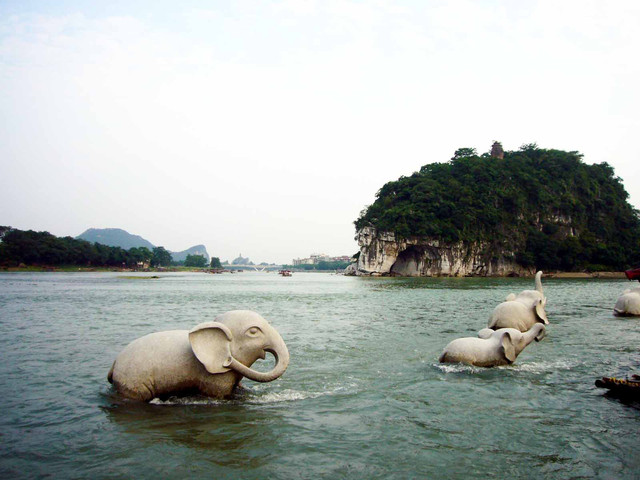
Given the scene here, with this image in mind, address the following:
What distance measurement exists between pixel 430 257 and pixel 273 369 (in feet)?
305

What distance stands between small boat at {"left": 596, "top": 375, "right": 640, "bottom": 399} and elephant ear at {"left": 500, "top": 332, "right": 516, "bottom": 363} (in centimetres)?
195

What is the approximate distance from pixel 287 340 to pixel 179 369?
22.0 feet

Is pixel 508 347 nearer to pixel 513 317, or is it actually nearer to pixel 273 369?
pixel 513 317

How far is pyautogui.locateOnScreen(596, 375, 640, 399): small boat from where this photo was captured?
6969 mm

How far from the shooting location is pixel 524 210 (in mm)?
99500

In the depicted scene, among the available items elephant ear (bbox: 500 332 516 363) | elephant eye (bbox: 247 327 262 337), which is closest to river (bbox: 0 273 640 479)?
elephant ear (bbox: 500 332 516 363)

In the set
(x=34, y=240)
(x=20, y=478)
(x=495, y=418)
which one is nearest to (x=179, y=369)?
(x=20, y=478)

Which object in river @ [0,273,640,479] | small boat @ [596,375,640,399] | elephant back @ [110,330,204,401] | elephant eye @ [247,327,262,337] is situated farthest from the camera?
small boat @ [596,375,640,399]

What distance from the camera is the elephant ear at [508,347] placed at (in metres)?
9.16

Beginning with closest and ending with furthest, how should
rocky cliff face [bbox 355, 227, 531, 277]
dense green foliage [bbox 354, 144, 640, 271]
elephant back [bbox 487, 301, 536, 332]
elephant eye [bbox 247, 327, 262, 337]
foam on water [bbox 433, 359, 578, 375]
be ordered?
elephant eye [bbox 247, 327, 262, 337], foam on water [bbox 433, 359, 578, 375], elephant back [bbox 487, 301, 536, 332], dense green foliage [bbox 354, 144, 640, 271], rocky cliff face [bbox 355, 227, 531, 277]

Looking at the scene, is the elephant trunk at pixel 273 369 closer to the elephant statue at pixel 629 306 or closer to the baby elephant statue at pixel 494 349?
the baby elephant statue at pixel 494 349

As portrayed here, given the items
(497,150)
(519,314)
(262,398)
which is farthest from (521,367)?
(497,150)

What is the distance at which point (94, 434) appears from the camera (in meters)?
5.60

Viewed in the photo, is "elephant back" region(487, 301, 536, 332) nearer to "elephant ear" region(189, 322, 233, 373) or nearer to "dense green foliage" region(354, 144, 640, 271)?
"elephant ear" region(189, 322, 233, 373)
